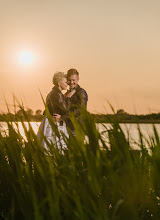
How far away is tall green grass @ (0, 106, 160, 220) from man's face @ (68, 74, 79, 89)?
3871 mm

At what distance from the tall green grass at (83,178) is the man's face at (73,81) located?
12.7 feet

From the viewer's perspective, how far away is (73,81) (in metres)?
6.07

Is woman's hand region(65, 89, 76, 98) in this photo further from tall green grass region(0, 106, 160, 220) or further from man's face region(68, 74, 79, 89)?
tall green grass region(0, 106, 160, 220)

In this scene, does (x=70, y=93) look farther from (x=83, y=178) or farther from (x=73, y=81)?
(x=83, y=178)

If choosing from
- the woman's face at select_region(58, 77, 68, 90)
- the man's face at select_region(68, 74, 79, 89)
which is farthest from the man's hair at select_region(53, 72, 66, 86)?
the man's face at select_region(68, 74, 79, 89)

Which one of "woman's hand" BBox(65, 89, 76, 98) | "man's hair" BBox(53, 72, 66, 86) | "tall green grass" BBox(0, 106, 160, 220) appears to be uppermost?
"man's hair" BBox(53, 72, 66, 86)

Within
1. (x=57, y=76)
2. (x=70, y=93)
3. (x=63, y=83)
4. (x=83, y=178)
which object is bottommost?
(x=83, y=178)

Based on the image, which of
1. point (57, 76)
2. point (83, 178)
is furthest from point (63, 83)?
point (83, 178)

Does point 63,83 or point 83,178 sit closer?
point 83,178

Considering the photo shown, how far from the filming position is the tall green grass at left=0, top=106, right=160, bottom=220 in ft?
4.84

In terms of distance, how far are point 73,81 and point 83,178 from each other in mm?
4390

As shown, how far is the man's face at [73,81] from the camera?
6048mm

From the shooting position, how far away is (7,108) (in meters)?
2.31

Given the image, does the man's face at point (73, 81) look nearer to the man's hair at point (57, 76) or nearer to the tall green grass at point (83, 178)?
the man's hair at point (57, 76)
